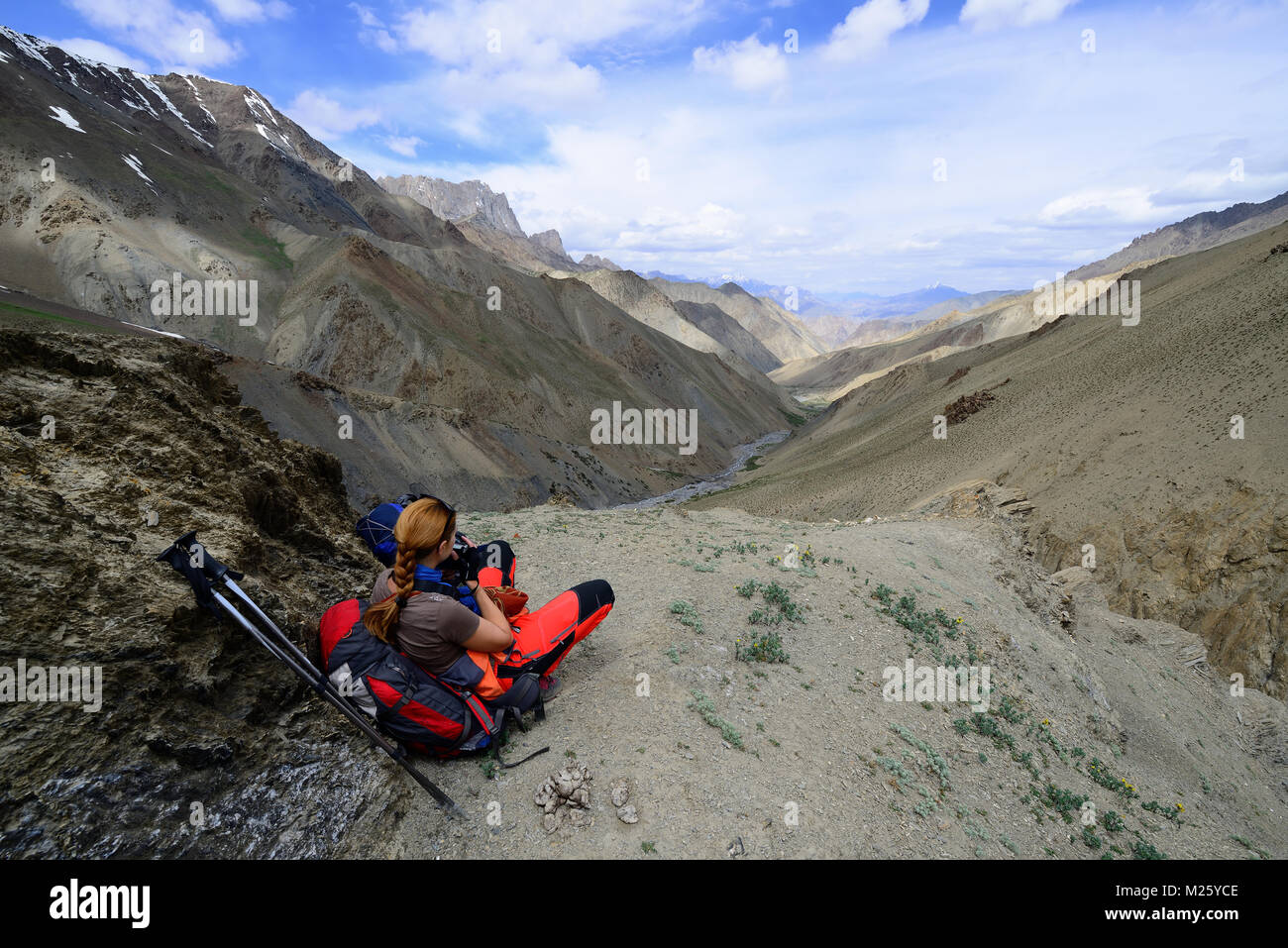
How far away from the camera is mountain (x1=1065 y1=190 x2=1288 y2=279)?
5792 inches

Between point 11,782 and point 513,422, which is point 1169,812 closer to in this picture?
point 11,782

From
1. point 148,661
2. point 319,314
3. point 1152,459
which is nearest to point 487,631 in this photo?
point 148,661

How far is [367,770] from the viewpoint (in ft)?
11.8

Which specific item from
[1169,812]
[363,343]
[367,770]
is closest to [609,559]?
[367,770]

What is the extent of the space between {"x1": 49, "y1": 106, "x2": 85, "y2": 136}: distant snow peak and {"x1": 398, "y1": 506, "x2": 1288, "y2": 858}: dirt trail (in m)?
60.7

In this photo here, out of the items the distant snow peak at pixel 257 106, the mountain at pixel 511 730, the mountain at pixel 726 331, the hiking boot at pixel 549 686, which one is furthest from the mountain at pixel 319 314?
the mountain at pixel 726 331

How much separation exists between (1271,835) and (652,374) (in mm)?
69552

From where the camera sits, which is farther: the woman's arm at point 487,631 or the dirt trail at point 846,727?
the dirt trail at point 846,727

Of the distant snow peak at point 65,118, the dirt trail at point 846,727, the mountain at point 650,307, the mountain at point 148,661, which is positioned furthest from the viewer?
the mountain at point 650,307

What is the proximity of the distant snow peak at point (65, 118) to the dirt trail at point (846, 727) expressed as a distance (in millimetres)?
60735

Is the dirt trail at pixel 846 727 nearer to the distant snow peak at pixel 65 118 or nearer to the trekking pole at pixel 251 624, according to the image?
the trekking pole at pixel 251 624

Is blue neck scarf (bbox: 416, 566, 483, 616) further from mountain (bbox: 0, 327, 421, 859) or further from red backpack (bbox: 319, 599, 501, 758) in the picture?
mountain (bbox: 0, 327, 421, 859)

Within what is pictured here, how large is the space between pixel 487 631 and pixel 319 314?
46.1 m

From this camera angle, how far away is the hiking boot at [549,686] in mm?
4594
